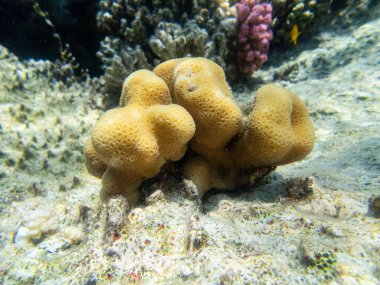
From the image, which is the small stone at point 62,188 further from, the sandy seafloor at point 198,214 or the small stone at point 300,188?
the small stone at point 300,188

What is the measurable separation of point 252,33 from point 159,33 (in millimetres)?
1857

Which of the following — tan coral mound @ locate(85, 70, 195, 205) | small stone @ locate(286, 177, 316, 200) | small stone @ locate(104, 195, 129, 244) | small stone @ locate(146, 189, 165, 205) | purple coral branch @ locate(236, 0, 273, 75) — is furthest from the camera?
purple coral branch @ locate(236, 0, 273, 75)

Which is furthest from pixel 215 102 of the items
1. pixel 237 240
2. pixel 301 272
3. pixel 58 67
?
pixel 58 67

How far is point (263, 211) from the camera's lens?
205cm

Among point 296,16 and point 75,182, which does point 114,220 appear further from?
point 296,16

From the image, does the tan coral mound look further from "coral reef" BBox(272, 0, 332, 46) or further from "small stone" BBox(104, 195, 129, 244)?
"coral reef" BBox(272, 0, 332, 46)

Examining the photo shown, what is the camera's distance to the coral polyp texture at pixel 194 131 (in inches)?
77.5

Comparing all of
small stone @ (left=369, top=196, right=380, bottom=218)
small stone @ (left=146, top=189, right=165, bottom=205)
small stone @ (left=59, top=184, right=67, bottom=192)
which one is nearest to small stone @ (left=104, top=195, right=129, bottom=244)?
small stone @ (left=146, top=189, right=165, bottom=205)

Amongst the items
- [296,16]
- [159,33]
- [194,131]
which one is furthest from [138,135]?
[296,16]

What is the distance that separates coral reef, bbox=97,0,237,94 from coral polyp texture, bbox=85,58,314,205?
89.4 inches

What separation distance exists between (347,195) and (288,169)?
0.86m

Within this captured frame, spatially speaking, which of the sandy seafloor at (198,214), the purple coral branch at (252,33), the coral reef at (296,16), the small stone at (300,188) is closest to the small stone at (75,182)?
the sandy seafloor at (198,214)

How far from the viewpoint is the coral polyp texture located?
1.97 metres

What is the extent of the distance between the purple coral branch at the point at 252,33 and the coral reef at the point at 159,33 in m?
0.21
